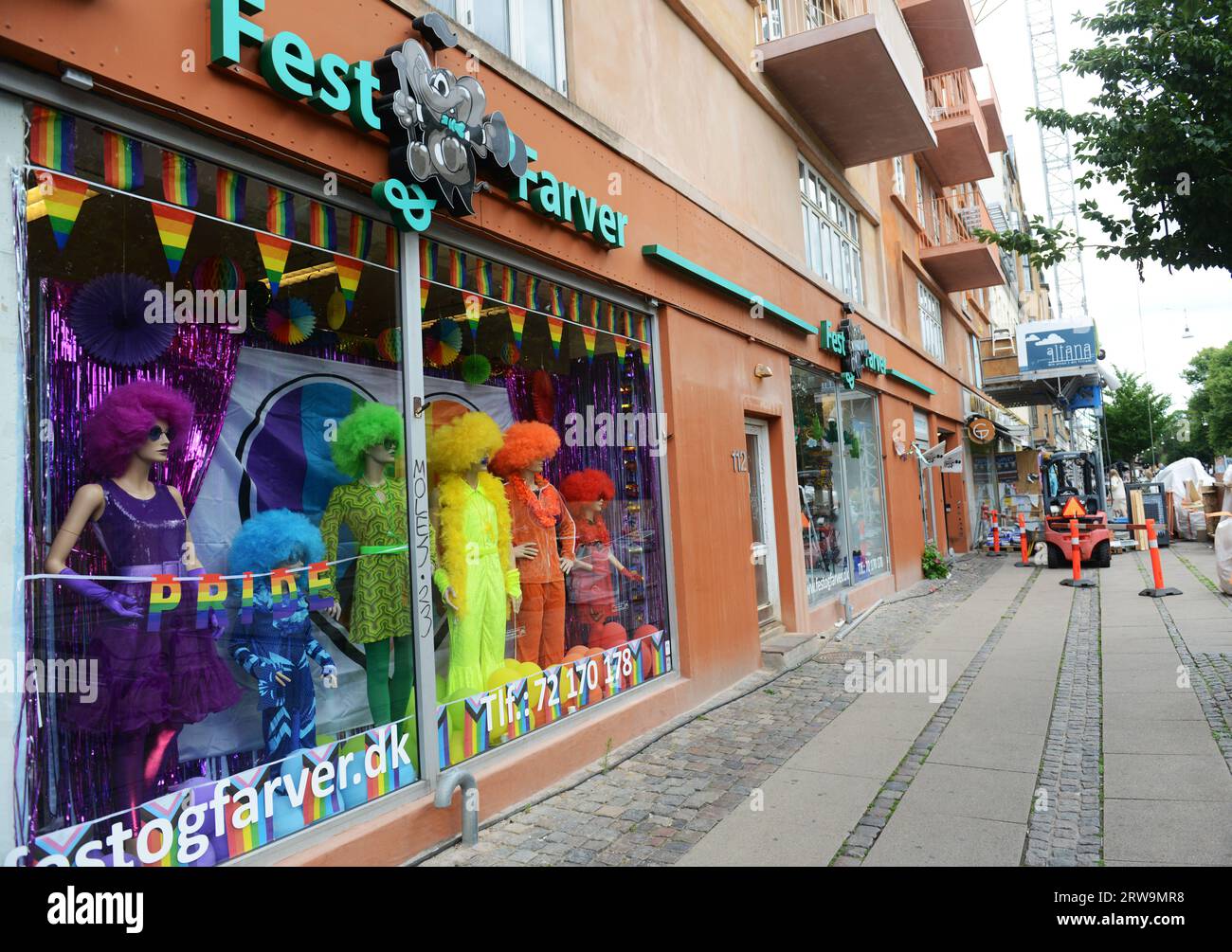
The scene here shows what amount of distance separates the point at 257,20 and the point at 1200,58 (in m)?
7.07

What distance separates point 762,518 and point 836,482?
2.60 meters

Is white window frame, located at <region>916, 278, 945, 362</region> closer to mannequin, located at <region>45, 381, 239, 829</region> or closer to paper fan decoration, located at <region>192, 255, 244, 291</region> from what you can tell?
paper fan decoration, located at <region>192, 255, 244, 291</region>

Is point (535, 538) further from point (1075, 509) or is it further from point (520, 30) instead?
point (1075, 509)

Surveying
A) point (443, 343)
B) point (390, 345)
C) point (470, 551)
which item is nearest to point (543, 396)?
point (443, 343)

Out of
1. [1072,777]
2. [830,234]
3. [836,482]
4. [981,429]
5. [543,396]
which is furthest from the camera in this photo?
[981,429]

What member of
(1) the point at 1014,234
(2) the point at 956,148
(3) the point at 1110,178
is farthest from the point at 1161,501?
(3) the point at 1110,178

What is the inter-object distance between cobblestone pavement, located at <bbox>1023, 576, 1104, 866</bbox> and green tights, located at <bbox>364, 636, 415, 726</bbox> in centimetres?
299

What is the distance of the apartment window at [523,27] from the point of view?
5.16 metres

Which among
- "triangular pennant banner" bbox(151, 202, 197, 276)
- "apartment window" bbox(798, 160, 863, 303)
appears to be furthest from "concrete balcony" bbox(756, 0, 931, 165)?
"triangular pennant banner" bbox(151, 202, 197, 276)

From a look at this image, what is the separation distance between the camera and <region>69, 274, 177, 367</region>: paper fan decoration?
10.5 feet

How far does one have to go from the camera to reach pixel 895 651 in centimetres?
865

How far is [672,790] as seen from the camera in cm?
476

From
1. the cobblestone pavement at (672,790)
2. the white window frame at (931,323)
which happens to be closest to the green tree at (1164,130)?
the cobblestone pavement at (672,790)

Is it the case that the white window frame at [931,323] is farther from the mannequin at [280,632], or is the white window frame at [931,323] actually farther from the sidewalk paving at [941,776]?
the mannequin at [280,632]
